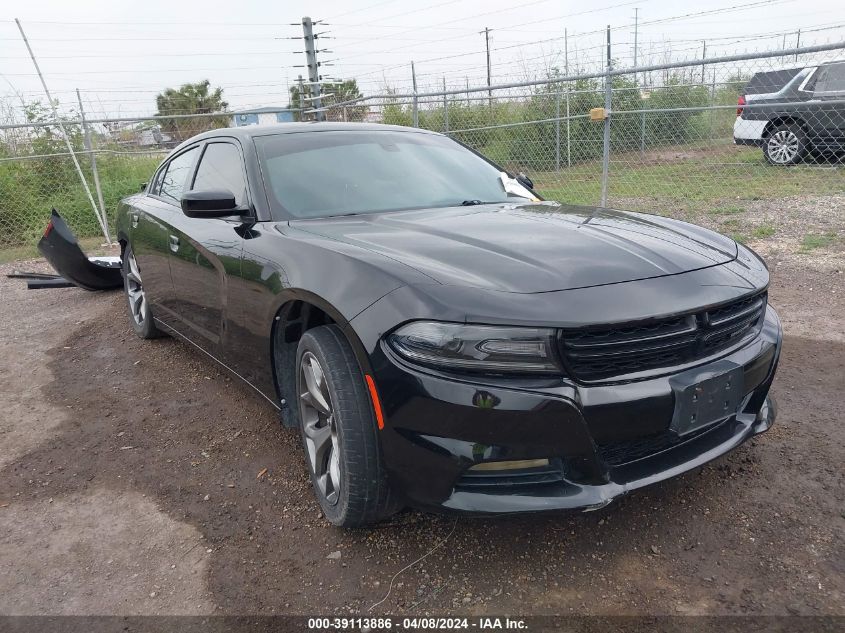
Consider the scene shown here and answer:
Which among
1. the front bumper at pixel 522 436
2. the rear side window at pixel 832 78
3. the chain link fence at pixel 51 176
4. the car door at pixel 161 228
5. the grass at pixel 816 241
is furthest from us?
the chain link fence at pixel 51 176

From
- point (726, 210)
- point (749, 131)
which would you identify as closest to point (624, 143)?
point (749, 131)

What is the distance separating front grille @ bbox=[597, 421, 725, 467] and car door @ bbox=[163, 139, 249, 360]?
1766 millimetres

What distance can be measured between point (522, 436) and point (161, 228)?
2.95m

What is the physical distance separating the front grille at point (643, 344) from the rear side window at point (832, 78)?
8.19 metres

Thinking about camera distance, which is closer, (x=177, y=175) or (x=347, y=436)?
(x=347, y=436)

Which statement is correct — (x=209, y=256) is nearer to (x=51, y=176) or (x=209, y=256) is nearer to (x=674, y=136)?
(x=674, y=136)

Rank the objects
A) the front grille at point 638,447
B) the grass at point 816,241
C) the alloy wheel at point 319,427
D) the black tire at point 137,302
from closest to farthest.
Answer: the front grille at point 638,447
the alloy wheel at point 319,427
the black tire at point 137,302
the grass at point 816,241

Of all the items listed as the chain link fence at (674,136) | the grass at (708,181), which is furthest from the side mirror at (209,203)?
the grass at (708,181)

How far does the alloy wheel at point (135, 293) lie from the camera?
4938mm

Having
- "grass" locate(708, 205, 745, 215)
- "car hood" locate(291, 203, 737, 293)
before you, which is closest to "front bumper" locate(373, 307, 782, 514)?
"car hood" locate(291, 203, 737, 293)

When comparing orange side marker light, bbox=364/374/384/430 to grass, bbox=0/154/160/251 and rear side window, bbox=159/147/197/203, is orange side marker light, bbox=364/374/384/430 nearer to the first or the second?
rear side window, bbox=159/147/197/203

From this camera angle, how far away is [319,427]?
103 inches

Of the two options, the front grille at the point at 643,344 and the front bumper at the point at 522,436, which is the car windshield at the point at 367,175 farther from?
the front grille at the point at 643,344

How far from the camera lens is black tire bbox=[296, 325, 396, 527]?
219 centimetres
